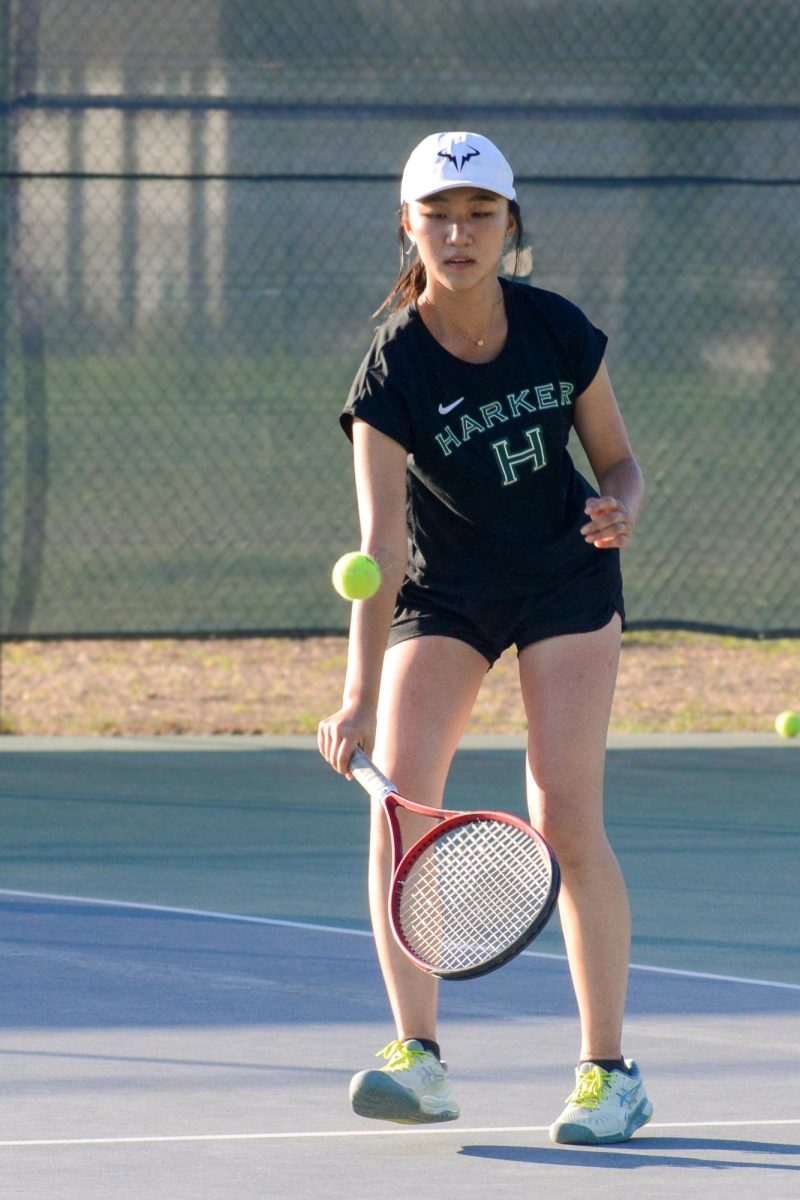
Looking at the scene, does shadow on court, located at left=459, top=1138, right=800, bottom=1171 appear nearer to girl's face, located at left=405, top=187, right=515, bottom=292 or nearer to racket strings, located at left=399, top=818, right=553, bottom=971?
racket strings, located at left=399, top=818, right=553, bottom=971

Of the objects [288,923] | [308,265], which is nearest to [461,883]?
[288,923]

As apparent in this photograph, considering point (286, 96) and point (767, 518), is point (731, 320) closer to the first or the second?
point (767, 518)

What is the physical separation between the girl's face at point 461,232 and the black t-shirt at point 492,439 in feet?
0.38

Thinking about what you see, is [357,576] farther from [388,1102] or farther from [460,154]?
[388,1102]

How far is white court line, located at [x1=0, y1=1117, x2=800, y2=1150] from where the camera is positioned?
3420mm

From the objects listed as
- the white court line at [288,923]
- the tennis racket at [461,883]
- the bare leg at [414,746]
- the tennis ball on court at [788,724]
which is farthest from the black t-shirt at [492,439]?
the tennis ball on court at [788,724]

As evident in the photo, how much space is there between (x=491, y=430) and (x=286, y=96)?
444 centimetres

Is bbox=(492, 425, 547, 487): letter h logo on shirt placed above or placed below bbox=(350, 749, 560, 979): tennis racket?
above

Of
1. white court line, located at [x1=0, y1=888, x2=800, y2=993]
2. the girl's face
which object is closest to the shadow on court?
white court line, located at [x1=0, y1=888, x2=800, y2=993]

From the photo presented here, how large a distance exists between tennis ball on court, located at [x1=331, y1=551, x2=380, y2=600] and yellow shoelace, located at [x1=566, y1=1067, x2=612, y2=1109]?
31.1 inches

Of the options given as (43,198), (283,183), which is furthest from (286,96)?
(43,198)

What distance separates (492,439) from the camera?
138 inches

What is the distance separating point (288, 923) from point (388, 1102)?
168cm

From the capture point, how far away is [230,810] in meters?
6.60
